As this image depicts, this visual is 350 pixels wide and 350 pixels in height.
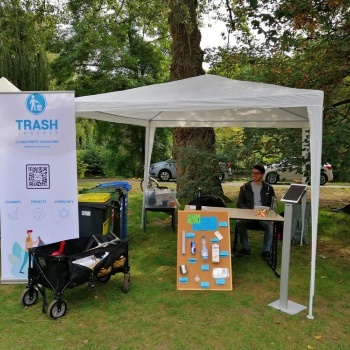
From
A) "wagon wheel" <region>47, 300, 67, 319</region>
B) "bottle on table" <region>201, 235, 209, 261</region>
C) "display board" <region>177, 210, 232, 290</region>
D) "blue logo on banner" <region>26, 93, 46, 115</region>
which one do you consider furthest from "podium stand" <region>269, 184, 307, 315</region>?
"blue logo on banner" <region>26, 93, 46, 115</region>

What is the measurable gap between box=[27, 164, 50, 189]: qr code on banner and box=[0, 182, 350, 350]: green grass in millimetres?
1184

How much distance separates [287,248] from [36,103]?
306cm

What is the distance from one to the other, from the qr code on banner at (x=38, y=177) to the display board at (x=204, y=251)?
5.17 ft

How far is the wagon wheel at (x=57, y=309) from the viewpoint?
3336 millimetres

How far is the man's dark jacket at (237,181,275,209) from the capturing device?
511 cm

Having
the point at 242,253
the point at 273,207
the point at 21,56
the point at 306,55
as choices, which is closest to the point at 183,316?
the point at 242,253

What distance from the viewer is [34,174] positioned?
4070 millimetres

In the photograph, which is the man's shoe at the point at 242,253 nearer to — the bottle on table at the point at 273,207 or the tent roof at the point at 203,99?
the bottle on table at the point at 273,207

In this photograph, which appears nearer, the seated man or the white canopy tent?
the white canopy tent

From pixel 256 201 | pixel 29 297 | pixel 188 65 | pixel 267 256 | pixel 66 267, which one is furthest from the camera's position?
pixel 188 65

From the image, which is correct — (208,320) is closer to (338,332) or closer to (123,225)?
(338,332)

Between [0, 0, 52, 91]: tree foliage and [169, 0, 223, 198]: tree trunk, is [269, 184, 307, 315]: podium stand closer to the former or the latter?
[169, 0, 223, 198]: tree trunk

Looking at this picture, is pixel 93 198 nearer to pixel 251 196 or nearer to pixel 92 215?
pixel 92 215

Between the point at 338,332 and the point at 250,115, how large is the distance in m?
3.88
